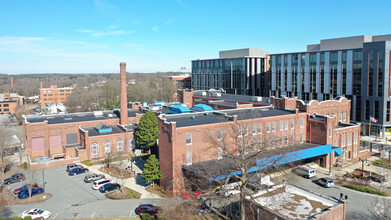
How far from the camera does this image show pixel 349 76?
225ft

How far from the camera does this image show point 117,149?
53.8 meters

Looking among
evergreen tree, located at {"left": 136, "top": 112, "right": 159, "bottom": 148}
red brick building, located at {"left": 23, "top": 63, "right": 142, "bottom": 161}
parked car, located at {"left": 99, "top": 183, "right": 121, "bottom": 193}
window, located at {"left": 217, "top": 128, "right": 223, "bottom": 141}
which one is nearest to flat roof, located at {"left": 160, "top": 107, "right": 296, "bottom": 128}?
window, located at {"left": 217, "top": 128, "right": 223, "bottom": 141}

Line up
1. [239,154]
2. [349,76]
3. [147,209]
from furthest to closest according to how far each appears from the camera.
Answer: [349,76]
[239,154]
[147,209]

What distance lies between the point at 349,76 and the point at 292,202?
51.1 meters

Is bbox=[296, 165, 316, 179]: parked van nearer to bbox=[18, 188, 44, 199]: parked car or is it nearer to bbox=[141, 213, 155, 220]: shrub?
bbox=[141, 213, 155, 220]: shrub

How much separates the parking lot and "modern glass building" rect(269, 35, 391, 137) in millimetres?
53004

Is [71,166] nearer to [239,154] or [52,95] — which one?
[239,154]

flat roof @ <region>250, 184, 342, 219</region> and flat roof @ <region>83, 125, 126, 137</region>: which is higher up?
flat roof @ <region>83, 125, 126, 137</region>

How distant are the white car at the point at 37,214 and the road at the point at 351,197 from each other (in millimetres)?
27025

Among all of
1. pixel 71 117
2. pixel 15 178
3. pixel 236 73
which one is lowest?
pixel 15 178

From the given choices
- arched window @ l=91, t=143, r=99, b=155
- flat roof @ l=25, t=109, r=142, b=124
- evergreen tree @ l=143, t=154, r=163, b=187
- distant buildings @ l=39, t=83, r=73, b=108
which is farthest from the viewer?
distant buildings @ l=39, t=83, r=73, b=108

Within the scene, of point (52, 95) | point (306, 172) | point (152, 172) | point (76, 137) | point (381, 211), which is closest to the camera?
point (381, 211)

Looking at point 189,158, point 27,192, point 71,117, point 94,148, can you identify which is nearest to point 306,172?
point 189,158

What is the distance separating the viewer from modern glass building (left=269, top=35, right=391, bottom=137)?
6303 cm
